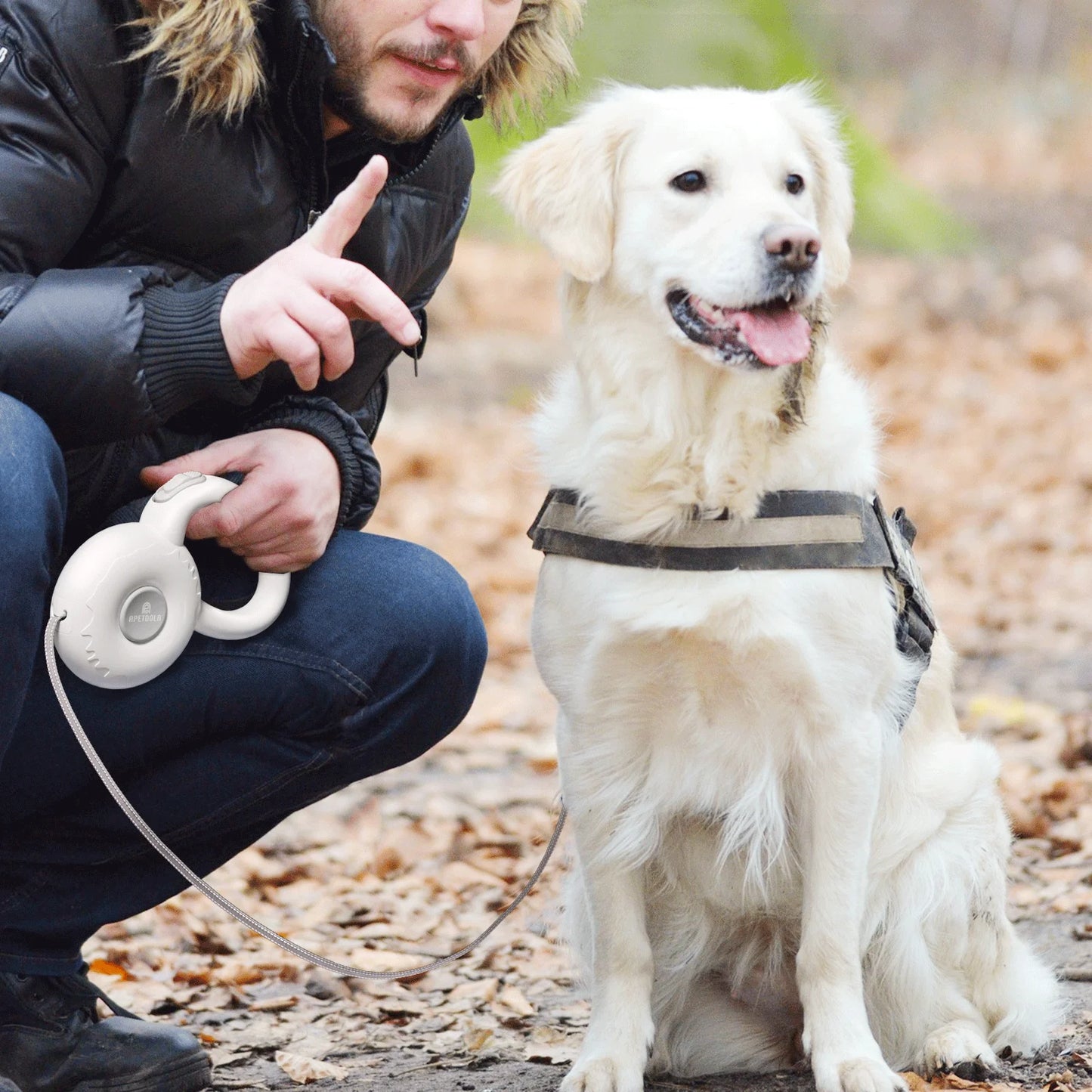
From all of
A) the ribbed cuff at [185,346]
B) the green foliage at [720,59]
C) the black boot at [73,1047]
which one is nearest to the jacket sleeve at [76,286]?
the ribbed cuff at [185,346]

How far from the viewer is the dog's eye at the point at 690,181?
7.34 ft

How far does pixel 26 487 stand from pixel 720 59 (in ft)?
33.0

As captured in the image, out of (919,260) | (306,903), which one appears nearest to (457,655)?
(306,903)

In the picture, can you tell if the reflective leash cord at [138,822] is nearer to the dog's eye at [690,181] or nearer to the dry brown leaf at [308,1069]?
the dry brown leaf at [308,1069]

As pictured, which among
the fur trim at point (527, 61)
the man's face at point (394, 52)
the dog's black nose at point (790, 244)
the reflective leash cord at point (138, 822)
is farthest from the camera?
the fur trim at point (527, 61)

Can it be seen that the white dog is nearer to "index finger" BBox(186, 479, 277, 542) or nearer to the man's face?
the man's face

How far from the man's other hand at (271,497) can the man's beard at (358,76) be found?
49cm

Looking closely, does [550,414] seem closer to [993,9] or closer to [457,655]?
[457,655]

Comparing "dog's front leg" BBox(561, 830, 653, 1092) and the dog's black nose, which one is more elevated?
the dog's black nose

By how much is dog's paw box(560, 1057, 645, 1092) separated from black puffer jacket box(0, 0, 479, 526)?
953 millimetres

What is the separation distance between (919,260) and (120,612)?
10045 mm

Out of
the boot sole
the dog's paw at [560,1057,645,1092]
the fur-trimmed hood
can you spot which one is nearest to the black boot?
the boot sole

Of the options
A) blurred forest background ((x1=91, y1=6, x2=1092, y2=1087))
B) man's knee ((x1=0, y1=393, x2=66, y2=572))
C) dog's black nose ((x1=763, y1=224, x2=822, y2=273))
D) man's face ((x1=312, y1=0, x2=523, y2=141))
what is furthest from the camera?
blurred forest background ((x1=91, y1=6, x2=1092, y2=1087))

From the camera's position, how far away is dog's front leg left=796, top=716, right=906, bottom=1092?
2088mm
